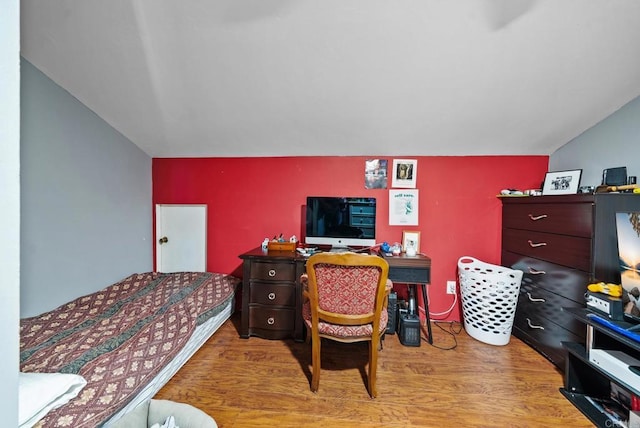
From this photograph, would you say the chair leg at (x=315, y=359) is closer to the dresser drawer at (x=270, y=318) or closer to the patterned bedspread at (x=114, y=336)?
the dresser drawer at (x=270, y=318)

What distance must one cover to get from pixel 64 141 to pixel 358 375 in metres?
2.82

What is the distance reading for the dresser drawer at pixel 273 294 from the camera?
2.14m

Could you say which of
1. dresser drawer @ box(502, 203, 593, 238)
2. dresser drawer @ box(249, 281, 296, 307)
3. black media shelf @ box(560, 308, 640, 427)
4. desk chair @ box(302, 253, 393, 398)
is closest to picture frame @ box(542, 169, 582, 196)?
dresser drawer @ box(502, 203, 593, 238)

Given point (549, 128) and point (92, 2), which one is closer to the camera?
point (92, 2)

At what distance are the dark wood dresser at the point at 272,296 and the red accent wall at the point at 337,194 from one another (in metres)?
0.55

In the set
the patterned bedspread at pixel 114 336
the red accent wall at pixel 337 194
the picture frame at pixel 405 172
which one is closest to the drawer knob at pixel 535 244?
the red accent wall at pixel 337 194

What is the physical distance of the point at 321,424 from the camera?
134 centimetres

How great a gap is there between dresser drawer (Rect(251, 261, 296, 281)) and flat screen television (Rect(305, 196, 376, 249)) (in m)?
0.34

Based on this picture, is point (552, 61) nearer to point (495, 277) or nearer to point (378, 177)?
point (378, 177)

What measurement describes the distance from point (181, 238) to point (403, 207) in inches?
96.3

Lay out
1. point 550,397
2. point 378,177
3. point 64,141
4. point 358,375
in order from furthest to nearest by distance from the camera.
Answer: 1. point 378,177
2. point 64,141
3. point 358,375
4. point 550,397

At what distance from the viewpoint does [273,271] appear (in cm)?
215

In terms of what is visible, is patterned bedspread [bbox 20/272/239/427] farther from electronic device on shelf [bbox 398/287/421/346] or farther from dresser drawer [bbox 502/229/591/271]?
dresser drawer [bbox 502/229/591/271]

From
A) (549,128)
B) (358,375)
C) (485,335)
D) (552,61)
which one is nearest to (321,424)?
(358,375)
